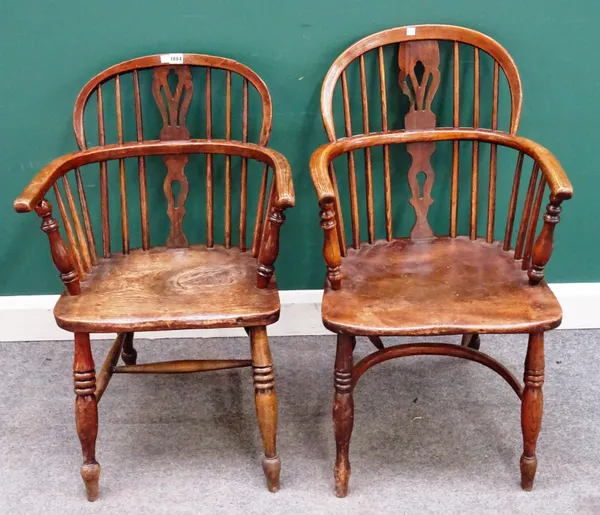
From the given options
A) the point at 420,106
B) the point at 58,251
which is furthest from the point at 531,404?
the point at 58,251

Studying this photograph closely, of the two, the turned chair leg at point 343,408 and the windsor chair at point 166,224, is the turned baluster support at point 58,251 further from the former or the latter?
the turned chair leg at point 343,408

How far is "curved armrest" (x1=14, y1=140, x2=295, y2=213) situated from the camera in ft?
5.46

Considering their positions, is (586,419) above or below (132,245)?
below

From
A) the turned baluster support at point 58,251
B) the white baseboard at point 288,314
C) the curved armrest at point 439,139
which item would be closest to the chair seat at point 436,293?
the curved armrest at point 439,139

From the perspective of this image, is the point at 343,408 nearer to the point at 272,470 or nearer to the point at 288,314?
the point at 272,470

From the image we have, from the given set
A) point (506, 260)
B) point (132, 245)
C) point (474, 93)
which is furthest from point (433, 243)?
point (132, 245)

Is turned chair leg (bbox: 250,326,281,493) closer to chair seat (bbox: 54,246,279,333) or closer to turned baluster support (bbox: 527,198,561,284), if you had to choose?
chair seat (bbox: 54,246,279,333)

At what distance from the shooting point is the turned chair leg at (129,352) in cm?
227

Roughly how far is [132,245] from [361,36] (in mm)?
956

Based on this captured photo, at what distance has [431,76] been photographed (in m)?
2.14

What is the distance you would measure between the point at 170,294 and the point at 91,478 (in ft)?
1.62

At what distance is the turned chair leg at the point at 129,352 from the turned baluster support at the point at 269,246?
Answer: 0.64m

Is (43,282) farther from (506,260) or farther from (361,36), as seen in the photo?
(506,260)

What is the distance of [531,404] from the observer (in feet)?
5.77
